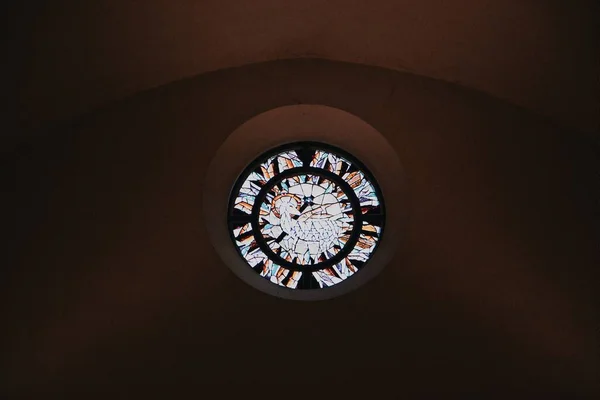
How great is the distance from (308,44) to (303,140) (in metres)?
0.74

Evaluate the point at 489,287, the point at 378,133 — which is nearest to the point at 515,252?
the point at 489,287

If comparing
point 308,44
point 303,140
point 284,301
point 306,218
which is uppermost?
point 308,44

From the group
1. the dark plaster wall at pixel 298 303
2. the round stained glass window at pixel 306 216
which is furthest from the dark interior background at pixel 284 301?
the round stained glass window at pixel 306 216

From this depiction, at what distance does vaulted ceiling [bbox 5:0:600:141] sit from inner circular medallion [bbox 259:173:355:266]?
3.15ft

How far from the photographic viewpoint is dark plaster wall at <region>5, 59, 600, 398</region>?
22.2 ft

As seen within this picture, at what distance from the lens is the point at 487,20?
7000 mm

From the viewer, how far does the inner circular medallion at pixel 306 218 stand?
24.6 ft

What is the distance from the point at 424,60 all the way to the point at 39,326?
10.7ft

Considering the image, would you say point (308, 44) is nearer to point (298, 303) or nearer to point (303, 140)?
point (303, 140)

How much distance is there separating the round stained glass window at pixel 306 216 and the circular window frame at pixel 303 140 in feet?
0.28

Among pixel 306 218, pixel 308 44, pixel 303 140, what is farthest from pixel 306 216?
pixel 308 44

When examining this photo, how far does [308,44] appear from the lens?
752cm

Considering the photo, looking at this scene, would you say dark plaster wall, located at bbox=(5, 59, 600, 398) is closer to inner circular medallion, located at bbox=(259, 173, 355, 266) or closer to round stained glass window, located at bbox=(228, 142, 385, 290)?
round stained glass window, located at bbox=(228, 142, 385, 290)

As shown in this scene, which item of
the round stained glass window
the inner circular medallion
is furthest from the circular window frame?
the inner circular medallion
